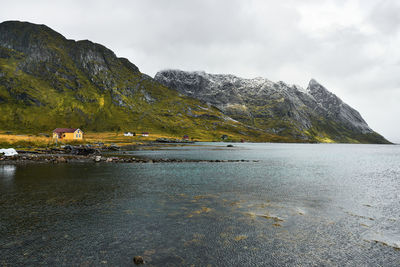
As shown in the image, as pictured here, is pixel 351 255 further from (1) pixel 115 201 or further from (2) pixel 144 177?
(2) pixel 144 177

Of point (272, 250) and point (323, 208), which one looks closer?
point (272, 250)

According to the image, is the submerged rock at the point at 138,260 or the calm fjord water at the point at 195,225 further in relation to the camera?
the calm fjord water at the point at 195,225

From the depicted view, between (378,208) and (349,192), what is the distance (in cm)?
919

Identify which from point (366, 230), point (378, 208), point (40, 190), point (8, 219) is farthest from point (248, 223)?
point (40, 190)

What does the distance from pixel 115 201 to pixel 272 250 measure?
1957cm

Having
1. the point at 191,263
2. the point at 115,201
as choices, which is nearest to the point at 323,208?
the point at 191,263

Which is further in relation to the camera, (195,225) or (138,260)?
(195,225)

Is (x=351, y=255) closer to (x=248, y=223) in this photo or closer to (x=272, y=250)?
(x=272, y=250)

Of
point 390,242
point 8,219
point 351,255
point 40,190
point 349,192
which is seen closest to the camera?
point 351,255

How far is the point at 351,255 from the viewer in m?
16.0

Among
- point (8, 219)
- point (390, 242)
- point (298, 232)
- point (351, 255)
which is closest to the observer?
point (351, 255)

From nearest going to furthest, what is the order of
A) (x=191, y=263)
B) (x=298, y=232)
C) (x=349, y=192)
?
(x=191, y=263)
(x=298, y=232)
(x=349, y=192)

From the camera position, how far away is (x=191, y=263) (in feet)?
47.1

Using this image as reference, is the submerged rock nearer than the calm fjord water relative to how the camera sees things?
Yes
